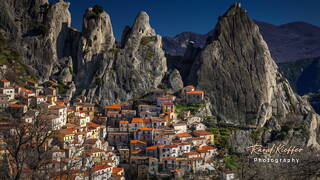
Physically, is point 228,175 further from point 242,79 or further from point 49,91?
point 49,91

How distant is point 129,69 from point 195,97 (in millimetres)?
20097

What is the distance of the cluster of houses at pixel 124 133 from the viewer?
6494 centimetres

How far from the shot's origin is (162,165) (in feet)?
221

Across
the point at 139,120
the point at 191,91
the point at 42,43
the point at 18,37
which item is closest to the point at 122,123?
the point at 139,120

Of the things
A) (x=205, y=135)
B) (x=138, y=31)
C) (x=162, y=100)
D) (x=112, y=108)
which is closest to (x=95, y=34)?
(x=138, y=31)

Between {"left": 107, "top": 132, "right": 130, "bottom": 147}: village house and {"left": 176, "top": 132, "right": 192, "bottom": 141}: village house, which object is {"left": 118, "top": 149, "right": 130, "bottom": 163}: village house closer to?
{"left": 107, "top": 132, "right": 130, "bottom": 147}: village house

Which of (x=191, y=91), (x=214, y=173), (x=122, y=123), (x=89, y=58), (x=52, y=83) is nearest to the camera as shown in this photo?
(x=214, y=173)

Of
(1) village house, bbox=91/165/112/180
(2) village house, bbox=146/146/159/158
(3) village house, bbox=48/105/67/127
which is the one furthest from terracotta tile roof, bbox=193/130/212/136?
(3) village house, bbox=48/105/67/127

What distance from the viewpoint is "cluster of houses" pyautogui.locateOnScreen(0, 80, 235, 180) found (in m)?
64.9

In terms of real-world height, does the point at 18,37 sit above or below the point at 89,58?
above

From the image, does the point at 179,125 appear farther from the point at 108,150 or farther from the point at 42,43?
the point at 42,43

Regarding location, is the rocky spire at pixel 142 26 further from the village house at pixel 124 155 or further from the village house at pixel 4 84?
the village house at pixel 124 155

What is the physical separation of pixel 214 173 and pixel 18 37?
70.4 m

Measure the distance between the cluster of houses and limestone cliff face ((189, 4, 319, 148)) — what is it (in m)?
9.75
